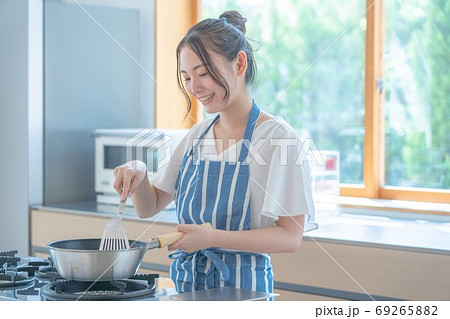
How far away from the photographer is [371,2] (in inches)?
110

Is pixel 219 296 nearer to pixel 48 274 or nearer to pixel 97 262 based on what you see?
pixel 97 262

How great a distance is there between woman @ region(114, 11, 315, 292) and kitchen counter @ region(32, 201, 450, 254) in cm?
57

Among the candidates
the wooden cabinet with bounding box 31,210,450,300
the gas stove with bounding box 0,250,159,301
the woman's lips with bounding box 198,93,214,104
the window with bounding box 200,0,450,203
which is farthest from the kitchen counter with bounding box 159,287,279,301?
the window with bounding box 200,0,450,203

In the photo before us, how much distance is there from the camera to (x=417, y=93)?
269 cm

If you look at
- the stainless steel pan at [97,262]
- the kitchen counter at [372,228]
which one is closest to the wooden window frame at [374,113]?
the kitchen counter at [372,228]

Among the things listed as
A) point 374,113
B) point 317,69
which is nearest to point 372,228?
point 374,113

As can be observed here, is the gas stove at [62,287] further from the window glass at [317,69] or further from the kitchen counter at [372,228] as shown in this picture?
the window glass at [317,69]

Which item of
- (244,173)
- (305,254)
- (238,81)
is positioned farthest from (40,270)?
(305,254)

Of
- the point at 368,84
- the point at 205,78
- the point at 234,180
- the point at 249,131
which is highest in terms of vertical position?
the point at 368,84

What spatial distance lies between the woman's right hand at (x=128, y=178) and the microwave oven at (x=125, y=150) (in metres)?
1.16

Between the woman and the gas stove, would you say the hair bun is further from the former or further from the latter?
the gas stove

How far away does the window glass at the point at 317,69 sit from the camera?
2.85m

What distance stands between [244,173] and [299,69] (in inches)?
57.8

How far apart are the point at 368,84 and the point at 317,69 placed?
232mm
